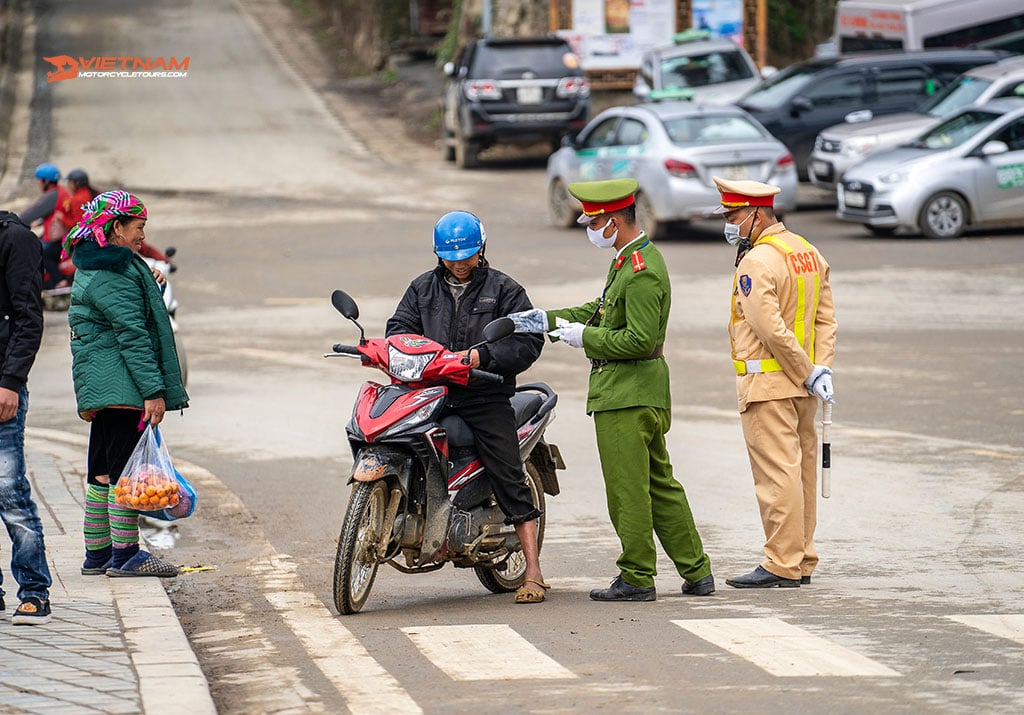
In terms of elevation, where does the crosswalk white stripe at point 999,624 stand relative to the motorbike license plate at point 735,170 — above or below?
above

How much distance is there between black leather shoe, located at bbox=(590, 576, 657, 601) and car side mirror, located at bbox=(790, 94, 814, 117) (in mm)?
19151

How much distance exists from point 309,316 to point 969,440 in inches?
330

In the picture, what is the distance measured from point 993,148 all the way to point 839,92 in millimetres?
4932

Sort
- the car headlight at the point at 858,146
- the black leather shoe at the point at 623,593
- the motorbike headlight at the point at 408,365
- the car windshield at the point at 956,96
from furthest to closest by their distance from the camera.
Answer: the car windshield at the point at 956,96
the car headlight at the point at 858,146
the black leather shoe at the point at 623,593
the motorbike headlight at the point at 408,365

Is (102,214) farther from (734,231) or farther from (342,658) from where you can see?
(734,231)

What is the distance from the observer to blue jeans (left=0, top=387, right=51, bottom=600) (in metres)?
6.94

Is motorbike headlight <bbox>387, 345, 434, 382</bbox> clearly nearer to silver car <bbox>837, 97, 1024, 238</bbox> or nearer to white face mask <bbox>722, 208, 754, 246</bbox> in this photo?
white face mask <bbox>722, 208, 754, 246</bbox>

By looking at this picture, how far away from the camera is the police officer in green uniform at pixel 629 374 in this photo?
7.31 meters

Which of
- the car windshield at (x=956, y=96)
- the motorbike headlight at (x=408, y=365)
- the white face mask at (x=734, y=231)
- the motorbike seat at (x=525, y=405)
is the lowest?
the car windshield at (x=956, y=96)

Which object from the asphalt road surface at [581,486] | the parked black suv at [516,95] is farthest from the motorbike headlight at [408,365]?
the parked black suv at [516,95]

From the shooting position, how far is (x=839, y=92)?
2622 centimetres

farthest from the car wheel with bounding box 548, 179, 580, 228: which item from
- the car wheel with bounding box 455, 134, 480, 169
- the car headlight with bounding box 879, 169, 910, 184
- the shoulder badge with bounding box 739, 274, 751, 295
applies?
the shoulder badge with bounding box 739, 274, 751, 295

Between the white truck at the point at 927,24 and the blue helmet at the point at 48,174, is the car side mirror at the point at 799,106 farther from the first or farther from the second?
the blue helmet at the point at 48,174

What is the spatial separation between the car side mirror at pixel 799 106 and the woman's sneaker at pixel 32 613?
20409 millimetres
